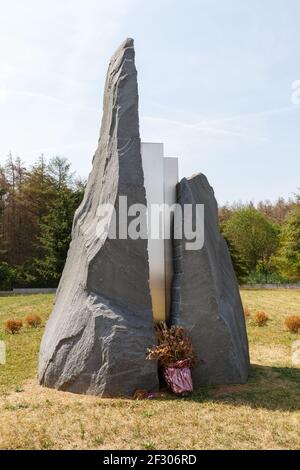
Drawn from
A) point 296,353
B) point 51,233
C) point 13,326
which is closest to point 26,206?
point 51,233

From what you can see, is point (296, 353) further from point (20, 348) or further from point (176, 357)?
point (20, 348)

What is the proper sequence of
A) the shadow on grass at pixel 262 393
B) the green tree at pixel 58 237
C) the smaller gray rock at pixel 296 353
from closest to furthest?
the shadow on grass at pixel 262 393
the smaller gray rock at pixel 296 353
the green tree at pixel 58 237

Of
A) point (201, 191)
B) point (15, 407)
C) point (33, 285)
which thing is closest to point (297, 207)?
point (33, 285)

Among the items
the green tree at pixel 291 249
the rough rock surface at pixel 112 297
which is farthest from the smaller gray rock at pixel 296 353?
the green tree at pixel 291 249

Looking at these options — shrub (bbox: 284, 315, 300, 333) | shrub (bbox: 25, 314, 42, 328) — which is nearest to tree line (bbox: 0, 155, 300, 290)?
shrub (bbox: 25, 314, 42, 328)

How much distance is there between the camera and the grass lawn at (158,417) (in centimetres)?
475

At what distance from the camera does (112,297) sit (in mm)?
6773

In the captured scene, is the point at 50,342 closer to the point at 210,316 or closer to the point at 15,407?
the point at 15,407

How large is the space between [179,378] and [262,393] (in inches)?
48.8

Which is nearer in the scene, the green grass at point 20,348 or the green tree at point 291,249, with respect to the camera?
the green grass at point 20,348

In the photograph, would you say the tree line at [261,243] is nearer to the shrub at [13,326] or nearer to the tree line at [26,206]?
the tree line at [26,206]

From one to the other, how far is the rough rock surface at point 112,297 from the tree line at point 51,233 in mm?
20711

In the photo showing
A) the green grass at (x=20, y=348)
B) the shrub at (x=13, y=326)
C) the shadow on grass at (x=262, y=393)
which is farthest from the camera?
the shrub at (x=13, y=326)

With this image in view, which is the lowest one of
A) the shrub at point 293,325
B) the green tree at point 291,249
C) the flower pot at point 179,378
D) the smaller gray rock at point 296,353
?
the smaller gray rock at point 296,353
